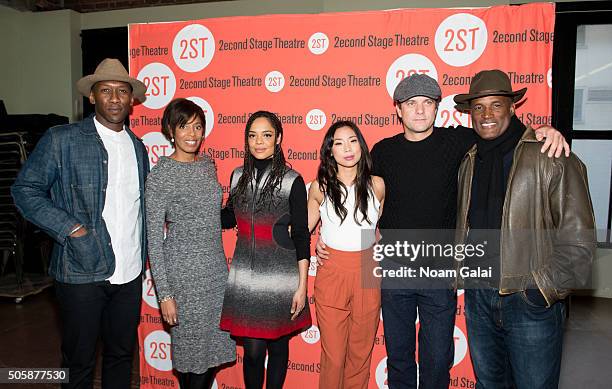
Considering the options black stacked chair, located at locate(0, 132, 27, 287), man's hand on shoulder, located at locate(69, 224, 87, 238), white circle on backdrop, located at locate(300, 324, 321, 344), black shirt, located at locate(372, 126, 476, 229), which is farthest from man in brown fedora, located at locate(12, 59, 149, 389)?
black stacked chair, located at locate(0, 132, 27, 287)

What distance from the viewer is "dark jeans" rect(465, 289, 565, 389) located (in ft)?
5.97

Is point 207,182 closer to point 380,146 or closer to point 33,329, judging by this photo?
point 380,146

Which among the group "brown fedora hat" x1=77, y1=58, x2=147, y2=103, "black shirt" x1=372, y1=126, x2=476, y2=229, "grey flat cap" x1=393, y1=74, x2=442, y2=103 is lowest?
"black shirt" x1=372, y1=126, x2=476, y2=229

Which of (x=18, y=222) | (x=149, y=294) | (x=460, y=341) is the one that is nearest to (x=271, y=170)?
(x=149, y=294)

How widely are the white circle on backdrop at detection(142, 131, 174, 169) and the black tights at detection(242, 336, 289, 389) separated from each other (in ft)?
4.75

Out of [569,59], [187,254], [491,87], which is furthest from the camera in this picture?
[569,59]

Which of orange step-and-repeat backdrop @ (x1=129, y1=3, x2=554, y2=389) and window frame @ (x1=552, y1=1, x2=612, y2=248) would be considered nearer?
orange step-and-repeat backdrop @ (x1=129, y1=3, x2=554, y2=389)

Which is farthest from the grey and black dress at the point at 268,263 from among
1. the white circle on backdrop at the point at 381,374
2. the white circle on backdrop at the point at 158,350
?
the white circle on backdrop at the point at 158,350

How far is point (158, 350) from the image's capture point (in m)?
2.94

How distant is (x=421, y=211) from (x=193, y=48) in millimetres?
1848

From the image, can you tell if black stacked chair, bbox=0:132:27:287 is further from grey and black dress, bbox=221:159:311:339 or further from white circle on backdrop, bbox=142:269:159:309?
grey and black dress, bbox=221:159:311:339

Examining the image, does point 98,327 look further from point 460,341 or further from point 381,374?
point 460,341

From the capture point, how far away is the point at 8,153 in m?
4.92

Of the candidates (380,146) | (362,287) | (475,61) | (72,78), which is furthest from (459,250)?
(72,78)
